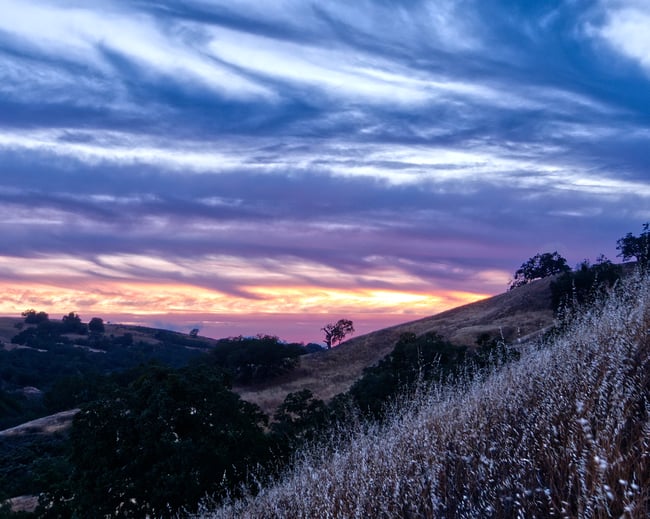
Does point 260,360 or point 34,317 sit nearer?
point 260,360

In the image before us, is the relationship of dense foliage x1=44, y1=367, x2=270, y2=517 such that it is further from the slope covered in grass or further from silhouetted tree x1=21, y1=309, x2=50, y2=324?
silhouetted tree x1=21, y1=309, x2=50, y2=324

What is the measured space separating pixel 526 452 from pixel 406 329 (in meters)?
59.8

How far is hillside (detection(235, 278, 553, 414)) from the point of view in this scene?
4378 centimetres

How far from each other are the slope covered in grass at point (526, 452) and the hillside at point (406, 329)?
31183 mm

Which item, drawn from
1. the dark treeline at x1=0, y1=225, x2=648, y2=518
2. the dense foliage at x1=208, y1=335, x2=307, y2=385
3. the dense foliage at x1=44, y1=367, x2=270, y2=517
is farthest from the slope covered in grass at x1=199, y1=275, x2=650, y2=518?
the dense foliage at x1=208, y1=335, x2=307, y2=385

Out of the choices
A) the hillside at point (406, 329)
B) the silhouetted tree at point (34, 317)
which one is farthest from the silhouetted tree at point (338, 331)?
the silhouetted tree at point (34, 317)

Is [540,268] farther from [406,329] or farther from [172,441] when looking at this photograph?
[172,441]

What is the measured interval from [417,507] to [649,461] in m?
2.05

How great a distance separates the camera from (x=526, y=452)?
5.93m

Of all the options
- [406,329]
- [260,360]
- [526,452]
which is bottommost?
[260,360]

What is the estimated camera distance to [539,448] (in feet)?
19.3

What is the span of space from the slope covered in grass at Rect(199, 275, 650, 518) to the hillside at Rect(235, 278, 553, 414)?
102 feet

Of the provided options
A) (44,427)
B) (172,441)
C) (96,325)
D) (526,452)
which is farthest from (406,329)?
(96,325)

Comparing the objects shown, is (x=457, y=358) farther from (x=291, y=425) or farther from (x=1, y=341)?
(x=1, y=341)
